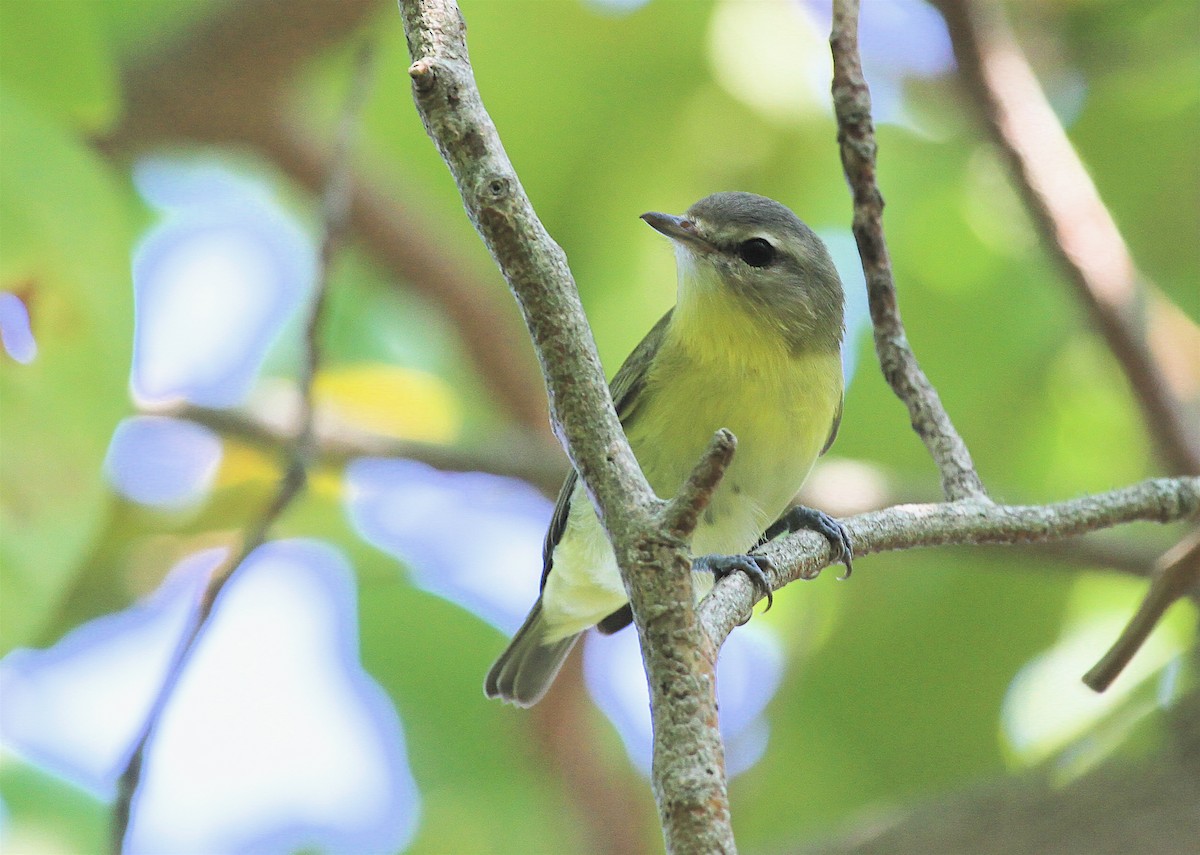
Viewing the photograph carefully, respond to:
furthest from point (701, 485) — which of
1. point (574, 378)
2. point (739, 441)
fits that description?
point (739, 441)

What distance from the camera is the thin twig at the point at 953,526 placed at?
67.1 inches

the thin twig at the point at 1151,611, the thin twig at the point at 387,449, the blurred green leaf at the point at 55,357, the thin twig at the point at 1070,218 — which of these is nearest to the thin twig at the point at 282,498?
the blurred green leaf at the point at 55,357

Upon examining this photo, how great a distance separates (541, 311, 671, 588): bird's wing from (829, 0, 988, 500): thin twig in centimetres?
121

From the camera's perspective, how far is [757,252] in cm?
375

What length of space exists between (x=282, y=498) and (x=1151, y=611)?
157cm

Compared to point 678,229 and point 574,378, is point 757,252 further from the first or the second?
point 574,378

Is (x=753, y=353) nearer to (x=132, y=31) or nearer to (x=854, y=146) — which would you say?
(x=854, y=146)

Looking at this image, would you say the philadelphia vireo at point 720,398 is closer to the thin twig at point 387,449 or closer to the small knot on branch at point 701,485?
the thin twig at point 387,449

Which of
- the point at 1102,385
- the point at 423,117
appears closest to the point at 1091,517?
the point at 423,117

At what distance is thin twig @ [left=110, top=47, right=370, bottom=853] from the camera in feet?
6.07

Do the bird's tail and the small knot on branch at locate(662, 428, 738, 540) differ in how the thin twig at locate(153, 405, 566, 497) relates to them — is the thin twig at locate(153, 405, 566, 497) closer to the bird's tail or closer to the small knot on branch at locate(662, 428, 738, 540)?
the bird's tail

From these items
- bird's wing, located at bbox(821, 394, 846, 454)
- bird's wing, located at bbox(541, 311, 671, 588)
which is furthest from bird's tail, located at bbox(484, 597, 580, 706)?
bird's wing, located at bbox(821, 394, 846, 454)

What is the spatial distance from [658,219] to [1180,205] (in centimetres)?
213

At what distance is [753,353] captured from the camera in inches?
137
